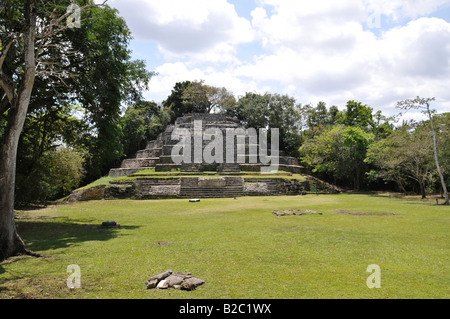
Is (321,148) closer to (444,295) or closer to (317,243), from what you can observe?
(317,243)

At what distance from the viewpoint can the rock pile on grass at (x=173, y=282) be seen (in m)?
4.08

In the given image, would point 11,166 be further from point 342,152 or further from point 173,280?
point 342,152

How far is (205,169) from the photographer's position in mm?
27016

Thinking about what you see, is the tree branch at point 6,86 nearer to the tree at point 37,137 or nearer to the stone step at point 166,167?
the tree at point 37,137

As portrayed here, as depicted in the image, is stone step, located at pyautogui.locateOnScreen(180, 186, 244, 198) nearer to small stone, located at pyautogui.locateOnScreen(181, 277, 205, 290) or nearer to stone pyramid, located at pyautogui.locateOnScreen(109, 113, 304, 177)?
stone pyramid, located at pyautogui.locateOnScreen(109, 113, 304, 177)

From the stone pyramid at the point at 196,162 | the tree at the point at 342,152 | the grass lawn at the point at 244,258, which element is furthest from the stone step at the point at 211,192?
the tree at the point at 342,152

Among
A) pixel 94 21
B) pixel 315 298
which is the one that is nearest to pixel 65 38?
pixel 94 21

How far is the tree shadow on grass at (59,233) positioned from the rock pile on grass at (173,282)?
3687 mm

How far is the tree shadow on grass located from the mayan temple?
29.8ft

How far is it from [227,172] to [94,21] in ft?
54.8

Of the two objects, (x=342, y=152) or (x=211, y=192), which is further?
(x=342, y=152)

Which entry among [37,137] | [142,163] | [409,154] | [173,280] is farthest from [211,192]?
[173,280]

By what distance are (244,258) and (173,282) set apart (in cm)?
178
